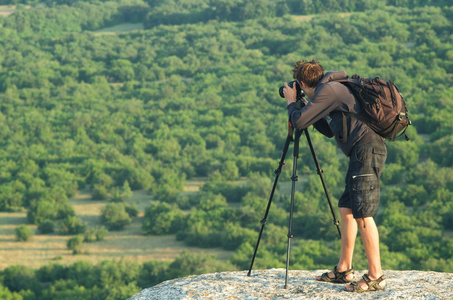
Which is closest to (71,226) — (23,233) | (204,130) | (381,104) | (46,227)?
(46,227)

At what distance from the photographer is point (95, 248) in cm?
2072

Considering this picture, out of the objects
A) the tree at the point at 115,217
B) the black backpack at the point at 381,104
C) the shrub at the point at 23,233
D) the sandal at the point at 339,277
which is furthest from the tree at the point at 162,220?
the black backpack at the point at 381,104

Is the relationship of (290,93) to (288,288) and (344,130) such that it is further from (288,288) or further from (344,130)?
(288,288)

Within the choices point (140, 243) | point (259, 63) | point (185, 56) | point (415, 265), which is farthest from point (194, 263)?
point (185, 56)

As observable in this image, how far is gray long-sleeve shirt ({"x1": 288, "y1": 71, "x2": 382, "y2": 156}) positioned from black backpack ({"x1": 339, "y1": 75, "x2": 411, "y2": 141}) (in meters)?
0.08

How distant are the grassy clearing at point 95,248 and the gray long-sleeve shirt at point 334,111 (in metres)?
15.0

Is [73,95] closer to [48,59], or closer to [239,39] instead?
[48,59]

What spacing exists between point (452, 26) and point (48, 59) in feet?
116

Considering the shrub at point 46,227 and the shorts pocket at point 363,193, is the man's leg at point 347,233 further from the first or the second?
the shrub at point 46,227

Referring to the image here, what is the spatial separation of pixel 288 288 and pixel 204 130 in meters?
29.4

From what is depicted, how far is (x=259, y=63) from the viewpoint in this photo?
49.6 meters

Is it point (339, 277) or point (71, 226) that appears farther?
point (71, 226)

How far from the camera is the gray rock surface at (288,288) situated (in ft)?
17.2

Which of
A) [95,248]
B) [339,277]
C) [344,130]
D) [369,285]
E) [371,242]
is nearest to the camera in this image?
[344,130]
